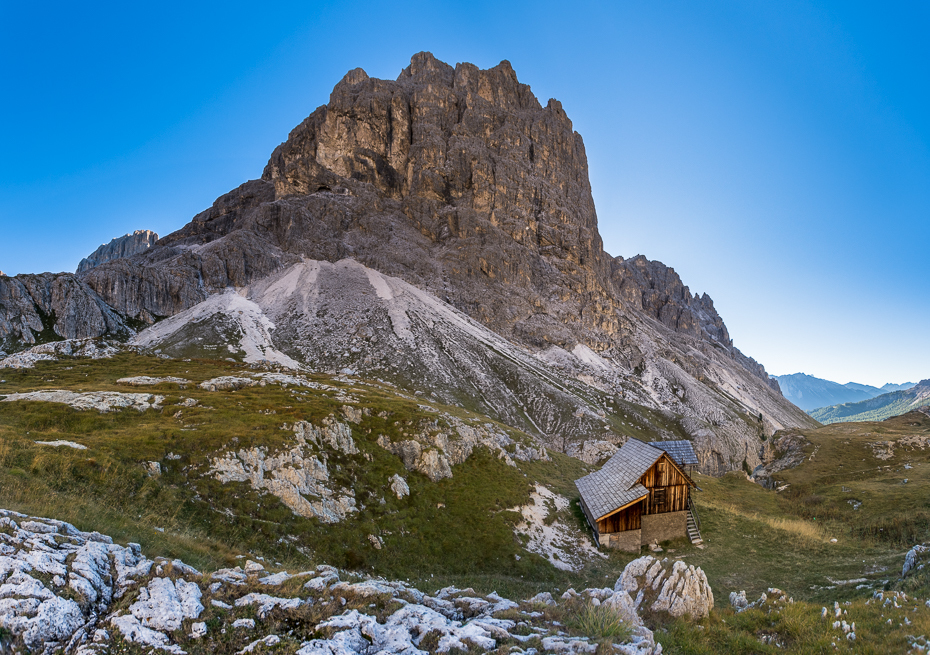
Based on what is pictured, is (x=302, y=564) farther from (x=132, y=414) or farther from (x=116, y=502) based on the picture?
(x=132, y=414)

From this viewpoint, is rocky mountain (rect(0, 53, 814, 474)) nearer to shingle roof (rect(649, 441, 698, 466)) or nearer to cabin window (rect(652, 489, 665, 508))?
shingle roof (rect(649, 441, 698, 466))

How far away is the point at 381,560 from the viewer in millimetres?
23172

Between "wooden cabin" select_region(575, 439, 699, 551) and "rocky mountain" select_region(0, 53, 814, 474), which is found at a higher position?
"rocky mountain" select_region(0, 53, 814, 474)

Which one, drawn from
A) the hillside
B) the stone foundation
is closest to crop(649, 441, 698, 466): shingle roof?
the hillside

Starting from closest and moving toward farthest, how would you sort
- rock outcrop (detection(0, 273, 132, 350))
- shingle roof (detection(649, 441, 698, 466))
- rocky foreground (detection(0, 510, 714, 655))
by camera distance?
1. rocky foreground (detection(0, 510, 714, 655))
2. shingle roof (detection(649, 441, 698, 466))
3. rock outcrop (detection(0, 273, 132, 350))

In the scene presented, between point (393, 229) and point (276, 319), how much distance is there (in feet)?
223

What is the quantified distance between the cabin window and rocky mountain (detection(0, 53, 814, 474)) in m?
49.4

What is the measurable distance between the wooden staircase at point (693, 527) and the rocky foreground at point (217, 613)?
25.2 m

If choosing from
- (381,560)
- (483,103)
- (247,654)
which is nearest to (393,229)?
(483,103)

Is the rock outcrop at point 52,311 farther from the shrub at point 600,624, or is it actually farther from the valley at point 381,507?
the shrub at point 600,624

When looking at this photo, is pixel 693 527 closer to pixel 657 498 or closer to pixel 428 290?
pixel 657 498

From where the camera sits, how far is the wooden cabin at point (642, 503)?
3084cm

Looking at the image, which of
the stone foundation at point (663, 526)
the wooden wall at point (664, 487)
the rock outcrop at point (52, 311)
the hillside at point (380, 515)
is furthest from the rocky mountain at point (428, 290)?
the wooden wall at point (664, 487)

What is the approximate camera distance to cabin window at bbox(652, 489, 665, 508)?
32.1 meters
